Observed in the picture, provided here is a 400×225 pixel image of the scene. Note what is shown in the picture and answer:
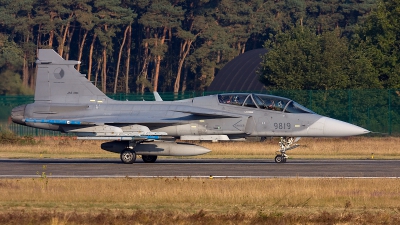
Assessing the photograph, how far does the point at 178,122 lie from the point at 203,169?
3.32 meters

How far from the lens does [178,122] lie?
2636 centimetres

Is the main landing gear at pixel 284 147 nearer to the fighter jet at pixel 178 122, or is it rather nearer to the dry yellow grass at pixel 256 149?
the fighter jet at pixel 178 122

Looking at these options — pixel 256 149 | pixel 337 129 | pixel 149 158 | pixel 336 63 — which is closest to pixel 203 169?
pixel 149 158

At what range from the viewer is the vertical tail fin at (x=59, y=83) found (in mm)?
27625

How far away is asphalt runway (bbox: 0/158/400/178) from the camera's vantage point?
21547 mm

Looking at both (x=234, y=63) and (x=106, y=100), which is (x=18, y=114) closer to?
(x=106, y=100)

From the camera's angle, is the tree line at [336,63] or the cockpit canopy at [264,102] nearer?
the cockpit canopy at [264,102]

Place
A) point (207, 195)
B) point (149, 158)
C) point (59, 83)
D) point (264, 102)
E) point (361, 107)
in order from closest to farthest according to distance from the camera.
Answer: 1. point (207, 195)
2. point (264, 102)
3. point (149, 158)
4. point (59, 83)
5. point (361, 107)

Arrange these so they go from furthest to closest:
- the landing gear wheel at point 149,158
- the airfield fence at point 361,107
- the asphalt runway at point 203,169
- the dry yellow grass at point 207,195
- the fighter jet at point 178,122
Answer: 1. the airfield fence at point 361,107
2. the landing gear wheel at point 149,158
3. the fighter jet at point 178,122
4. the asphalt runway at point 203,169
5. the dry yellow grass at point 207,195

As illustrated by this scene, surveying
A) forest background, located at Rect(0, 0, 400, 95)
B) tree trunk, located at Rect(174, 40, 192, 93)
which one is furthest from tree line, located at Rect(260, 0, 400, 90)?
tree trunk, located at Rect(174, 40, 192, 93)

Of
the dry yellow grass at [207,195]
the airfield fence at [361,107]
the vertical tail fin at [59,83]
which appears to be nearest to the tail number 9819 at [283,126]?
the vertical tail fin at [59,83]

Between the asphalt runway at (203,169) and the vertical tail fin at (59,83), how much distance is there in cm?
225

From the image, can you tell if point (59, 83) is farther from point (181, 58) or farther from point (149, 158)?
point (181, 58)

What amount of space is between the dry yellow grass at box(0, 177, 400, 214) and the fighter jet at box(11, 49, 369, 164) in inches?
273
